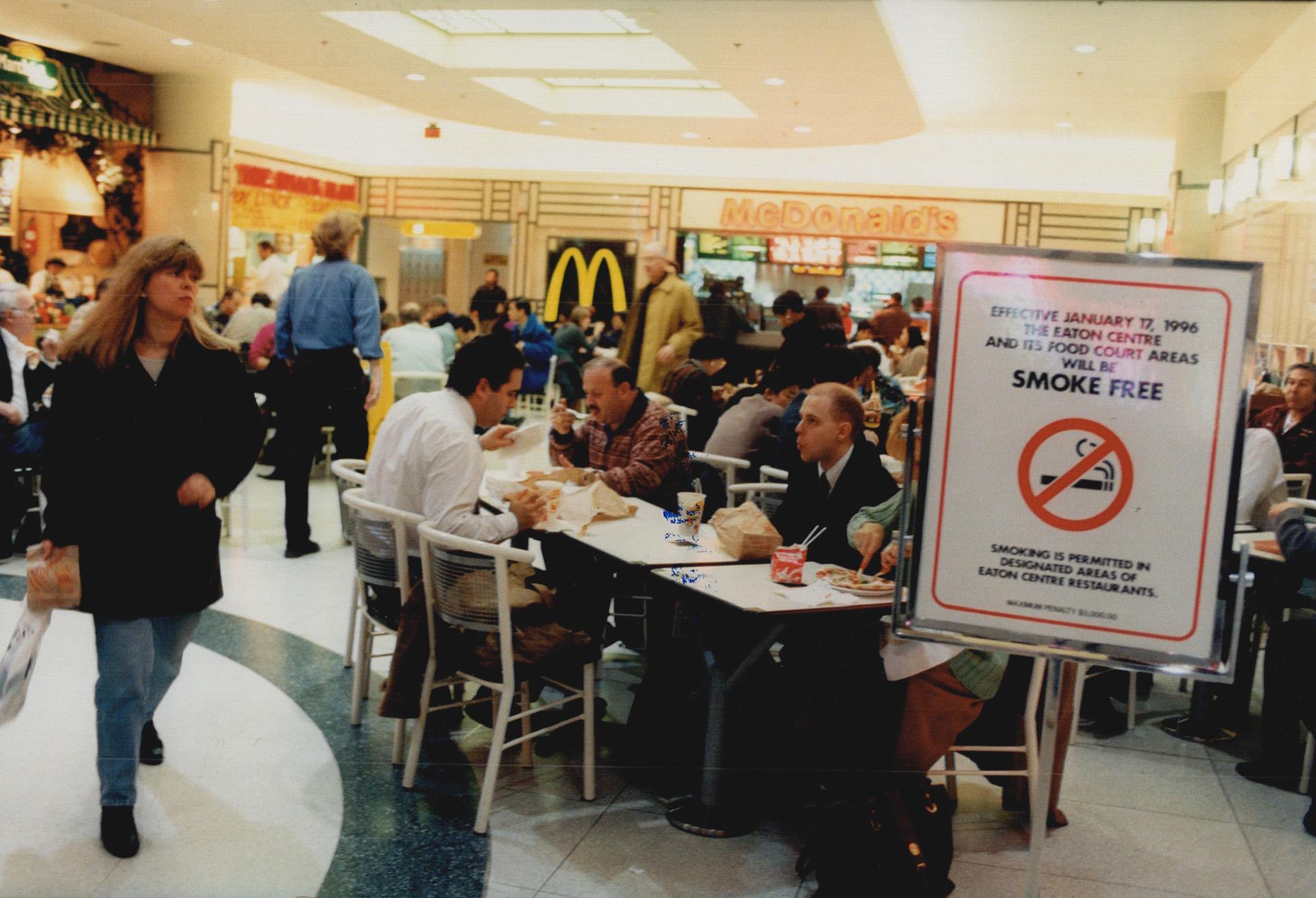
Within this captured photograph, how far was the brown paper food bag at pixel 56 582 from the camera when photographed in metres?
2.35

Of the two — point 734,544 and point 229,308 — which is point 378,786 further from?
point 229,308

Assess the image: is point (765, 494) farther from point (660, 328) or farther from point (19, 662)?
point (19, 662)

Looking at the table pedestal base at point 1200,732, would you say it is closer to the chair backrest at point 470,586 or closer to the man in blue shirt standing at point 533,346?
the chair backrest at point 470,586

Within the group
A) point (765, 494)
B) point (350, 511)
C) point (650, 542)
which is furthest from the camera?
point (765, 494)

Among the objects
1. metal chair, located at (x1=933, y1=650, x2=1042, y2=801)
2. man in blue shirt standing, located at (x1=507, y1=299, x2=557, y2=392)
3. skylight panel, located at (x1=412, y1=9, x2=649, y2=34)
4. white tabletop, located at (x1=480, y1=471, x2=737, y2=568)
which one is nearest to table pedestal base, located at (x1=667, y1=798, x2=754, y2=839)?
metal chair, located at (x1=933, y1=650, x2=1042, y2=801)

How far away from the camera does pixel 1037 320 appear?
1.79 m

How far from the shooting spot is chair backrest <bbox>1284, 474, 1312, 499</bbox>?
276 cm

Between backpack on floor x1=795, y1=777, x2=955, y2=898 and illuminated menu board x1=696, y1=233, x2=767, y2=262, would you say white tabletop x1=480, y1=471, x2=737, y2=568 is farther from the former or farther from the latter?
illuminated menu board x1=696, y1=233, x2=767, y2=262

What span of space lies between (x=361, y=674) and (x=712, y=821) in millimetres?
1219

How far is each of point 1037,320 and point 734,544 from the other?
54.6 inches

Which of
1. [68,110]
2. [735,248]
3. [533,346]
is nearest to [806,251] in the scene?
[68,110]

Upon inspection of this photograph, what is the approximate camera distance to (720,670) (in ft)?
9.37

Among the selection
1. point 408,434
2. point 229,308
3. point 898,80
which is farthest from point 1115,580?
point 898,80

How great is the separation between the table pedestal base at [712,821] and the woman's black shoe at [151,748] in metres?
1.34
